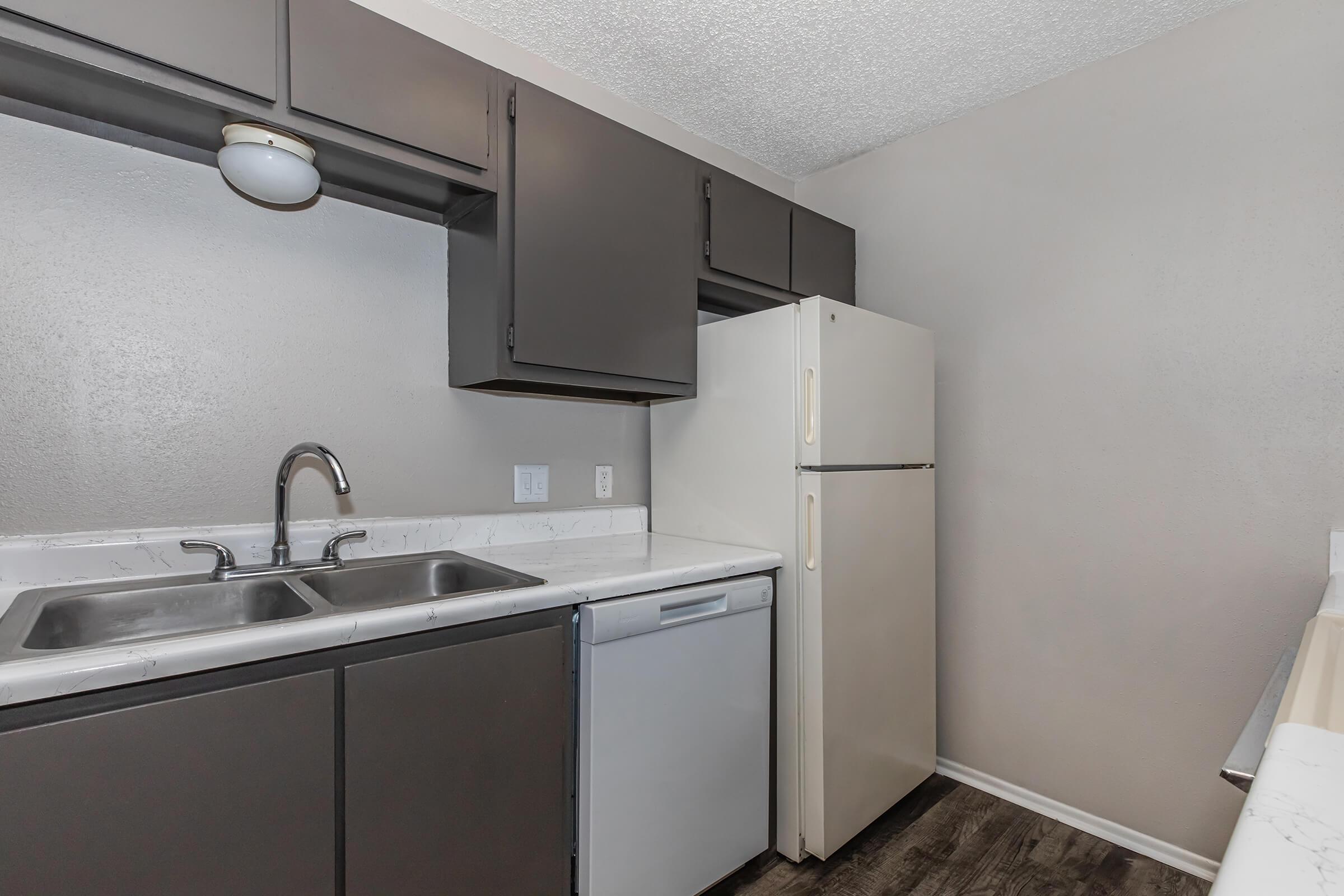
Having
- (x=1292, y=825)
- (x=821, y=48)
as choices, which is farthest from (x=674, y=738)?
(x=821, y=48)

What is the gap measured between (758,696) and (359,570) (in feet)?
3.72

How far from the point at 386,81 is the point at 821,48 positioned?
1.32 m

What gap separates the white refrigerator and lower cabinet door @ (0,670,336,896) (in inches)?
Result: 49.3

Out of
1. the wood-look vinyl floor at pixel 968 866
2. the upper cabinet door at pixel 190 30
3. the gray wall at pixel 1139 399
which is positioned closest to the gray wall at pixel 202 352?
the upper cabinet door at pixel 190 30

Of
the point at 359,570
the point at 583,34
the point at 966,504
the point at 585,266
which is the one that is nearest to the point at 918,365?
the point at 966,504

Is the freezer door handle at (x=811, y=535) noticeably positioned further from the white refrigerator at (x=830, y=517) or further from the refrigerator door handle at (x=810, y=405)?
the refrigerator door handle at (x=810, y=405)

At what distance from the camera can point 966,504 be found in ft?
7.97

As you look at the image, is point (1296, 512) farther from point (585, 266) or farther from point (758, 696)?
point (585, 266)

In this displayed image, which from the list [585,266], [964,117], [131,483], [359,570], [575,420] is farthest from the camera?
[964,117]

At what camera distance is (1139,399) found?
2014mm

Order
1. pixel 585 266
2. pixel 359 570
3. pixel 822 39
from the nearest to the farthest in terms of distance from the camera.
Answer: pixel 359 570 → pixel 585 266 → pixel 822 39

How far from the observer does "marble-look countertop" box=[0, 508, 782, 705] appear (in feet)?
3.16

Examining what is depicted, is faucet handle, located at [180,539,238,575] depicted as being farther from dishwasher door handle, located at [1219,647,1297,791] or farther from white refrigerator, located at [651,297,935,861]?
dishwasher door handle, located at [1219,647,1297,791]

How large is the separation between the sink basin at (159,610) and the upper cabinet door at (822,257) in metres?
1.95
